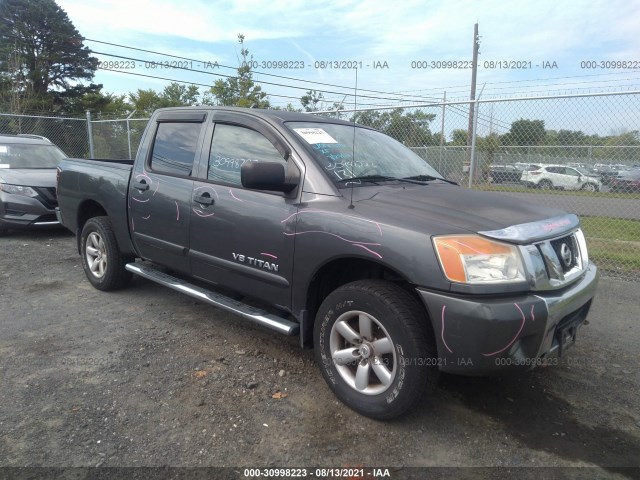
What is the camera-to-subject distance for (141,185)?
4.07 meters

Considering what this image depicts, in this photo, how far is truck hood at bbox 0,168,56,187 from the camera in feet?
24.0

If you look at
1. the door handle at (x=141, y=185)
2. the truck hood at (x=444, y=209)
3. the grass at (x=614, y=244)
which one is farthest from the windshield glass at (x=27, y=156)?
the grass at (x=614, y=244)

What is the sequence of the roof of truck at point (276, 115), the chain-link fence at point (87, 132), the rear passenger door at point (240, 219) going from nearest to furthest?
the rear passenger door at point (240, 219)
the roof of truck at point (276, 115)
the chain-link fence at point (87, 132)

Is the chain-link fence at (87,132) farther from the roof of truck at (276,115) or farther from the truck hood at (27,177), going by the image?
the roof of truck at (276,115)

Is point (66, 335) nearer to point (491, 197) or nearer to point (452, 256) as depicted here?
point (452, 256)

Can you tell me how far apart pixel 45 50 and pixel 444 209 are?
41900mm

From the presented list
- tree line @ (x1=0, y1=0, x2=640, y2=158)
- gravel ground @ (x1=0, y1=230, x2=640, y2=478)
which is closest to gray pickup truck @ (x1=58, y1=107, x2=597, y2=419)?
gravel ground @ (x1=0, y1=230, x2=640, y2=478)

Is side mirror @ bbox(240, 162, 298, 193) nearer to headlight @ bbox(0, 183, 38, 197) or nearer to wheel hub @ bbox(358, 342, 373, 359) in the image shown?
wheel hub @ bbox(358, 342, 373, 359)

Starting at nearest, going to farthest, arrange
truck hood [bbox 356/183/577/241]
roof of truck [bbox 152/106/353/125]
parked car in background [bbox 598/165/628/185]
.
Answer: truck hood [bbox 356/183/577/241] → roof of truck [bbox 152/106/353/125] → parked car in background [bbox 598/165/628/185]

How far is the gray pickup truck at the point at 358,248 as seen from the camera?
2.34 m

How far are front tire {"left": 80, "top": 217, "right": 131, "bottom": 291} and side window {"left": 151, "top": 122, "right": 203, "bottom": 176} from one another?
0.98 metres

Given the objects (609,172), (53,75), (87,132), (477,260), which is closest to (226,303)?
(477,260)

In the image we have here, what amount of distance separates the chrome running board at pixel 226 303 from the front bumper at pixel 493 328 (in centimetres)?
105

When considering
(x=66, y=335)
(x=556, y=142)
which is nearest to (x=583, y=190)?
(x=556, y=142)
